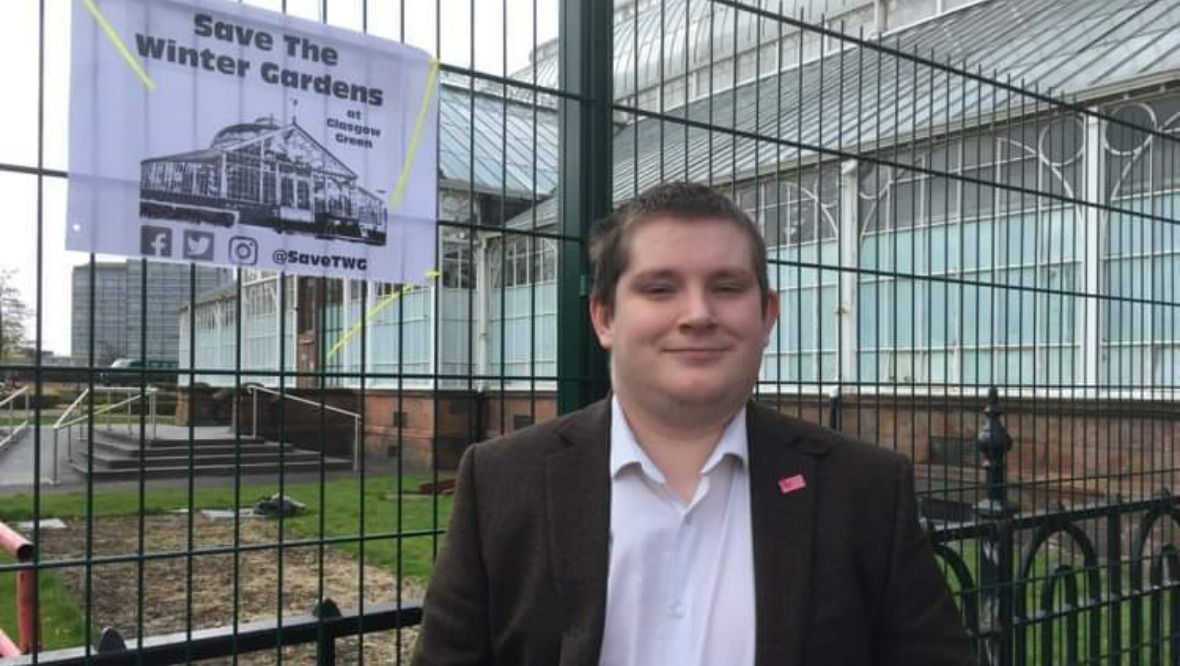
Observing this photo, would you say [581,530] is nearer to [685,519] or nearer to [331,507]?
[685,519]

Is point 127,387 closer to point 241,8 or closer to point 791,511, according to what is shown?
point 241,8

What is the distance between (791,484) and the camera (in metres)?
1.80

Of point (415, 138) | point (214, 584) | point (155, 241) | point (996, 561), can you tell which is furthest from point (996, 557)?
point (214, 584)

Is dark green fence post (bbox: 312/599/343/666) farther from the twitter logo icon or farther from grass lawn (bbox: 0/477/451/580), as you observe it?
grass lawn (bbox: 0/477/451/580)

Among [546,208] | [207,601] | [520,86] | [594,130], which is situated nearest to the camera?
[520,86]

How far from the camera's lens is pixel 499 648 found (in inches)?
70.1

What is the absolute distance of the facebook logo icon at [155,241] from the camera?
217 centimetres

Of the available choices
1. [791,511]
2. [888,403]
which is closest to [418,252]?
[791,511]

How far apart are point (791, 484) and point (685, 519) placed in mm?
217

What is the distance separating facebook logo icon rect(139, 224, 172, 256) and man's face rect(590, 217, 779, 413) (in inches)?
44.1

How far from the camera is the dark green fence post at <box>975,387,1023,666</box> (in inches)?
144

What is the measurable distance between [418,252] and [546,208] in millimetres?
758

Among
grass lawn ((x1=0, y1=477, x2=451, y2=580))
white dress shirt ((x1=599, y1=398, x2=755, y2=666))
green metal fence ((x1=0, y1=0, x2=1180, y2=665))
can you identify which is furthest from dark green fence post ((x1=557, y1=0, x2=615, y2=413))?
grass lawn ((x1=0, y1=477, x2=451, y2=580))

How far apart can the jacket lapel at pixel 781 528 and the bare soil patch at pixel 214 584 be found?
4.69m
